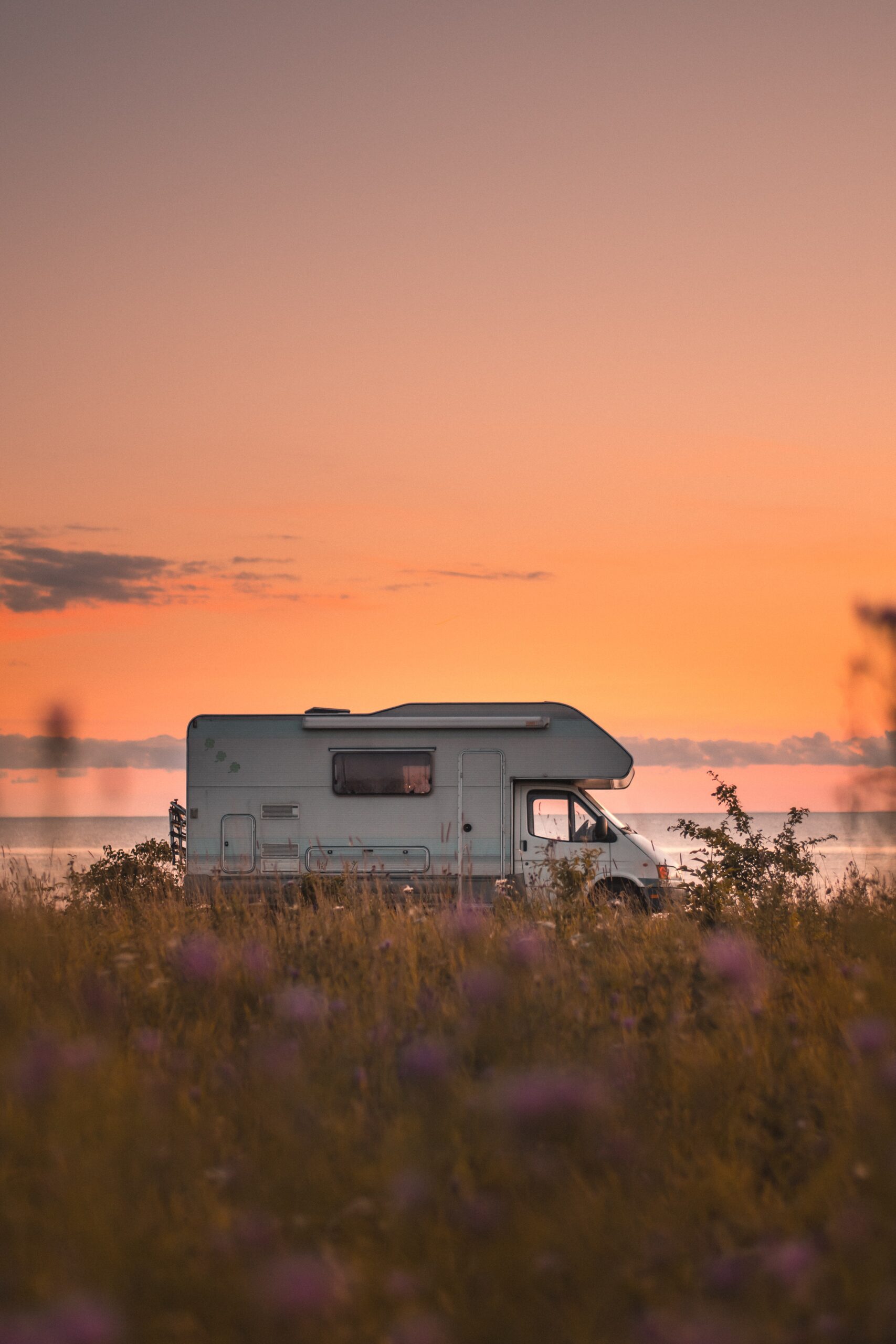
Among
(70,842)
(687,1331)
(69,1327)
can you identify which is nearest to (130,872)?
(70,842)

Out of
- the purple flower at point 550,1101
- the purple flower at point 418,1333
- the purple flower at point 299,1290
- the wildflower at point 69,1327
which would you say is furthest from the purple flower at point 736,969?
the wildflower at point 69,1327

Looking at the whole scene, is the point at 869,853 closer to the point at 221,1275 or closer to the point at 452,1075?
the point at 452,1075

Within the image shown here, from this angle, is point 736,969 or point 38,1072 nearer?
point 38,1072

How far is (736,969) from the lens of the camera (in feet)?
11.7

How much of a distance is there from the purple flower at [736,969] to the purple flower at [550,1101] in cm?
107

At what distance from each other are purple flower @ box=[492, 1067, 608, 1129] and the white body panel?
11.8 metres

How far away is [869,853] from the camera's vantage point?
12.6 feet

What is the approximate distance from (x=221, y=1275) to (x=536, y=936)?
286 centimetres

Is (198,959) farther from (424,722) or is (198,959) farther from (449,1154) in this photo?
(424,722)

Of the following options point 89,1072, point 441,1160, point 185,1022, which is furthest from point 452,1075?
point 185,1022

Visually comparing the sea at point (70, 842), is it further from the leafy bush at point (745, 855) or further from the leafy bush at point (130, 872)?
the leafy bush at point (130, 872)

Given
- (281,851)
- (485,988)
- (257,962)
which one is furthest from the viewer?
(281,851)

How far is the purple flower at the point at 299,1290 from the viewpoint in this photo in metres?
1.90

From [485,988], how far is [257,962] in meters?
1.69
